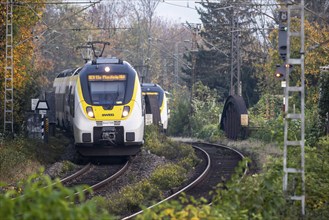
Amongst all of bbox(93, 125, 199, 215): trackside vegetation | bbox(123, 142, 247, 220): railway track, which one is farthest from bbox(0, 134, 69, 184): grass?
bbox(123, 142, 247, 220): railway track

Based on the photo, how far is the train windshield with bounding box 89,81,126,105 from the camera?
2497cm

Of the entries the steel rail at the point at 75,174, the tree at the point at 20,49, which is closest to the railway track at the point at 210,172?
the steel rail at the point at 75,174

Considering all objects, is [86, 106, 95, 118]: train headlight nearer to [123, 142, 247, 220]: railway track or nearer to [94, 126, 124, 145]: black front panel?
[94, 126, 124, 145]: black front panel

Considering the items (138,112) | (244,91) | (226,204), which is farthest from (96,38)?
(226,204)

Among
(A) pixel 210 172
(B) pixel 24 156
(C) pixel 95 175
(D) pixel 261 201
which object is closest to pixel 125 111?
(C) pixel 95 175

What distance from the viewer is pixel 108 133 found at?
24.7 metres

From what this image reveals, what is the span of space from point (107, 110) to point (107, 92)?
0.72 m

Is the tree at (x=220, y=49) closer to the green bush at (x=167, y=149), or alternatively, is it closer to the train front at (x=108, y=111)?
the green bush at (x=167, y=149)

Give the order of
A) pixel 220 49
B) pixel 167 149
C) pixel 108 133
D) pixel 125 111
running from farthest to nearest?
1. pixel 220 49
2. pixel 167 149
3. pixel 125 111
4. pixel 108 133

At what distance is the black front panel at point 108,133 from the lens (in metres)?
24.7

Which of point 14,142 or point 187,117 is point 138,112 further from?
point 187,117

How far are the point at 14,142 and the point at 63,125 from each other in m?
3.37

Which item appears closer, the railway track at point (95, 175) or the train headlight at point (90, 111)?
the railway track at point (95, 175)

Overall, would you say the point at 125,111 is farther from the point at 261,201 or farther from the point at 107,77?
the point at 261,201
